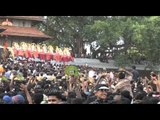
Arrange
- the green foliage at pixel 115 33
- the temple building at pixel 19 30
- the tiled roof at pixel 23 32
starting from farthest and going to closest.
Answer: the tiled roof at pixel 23 32 → the green foliage at pixel 115 33 → the temple building at pixel 19 30

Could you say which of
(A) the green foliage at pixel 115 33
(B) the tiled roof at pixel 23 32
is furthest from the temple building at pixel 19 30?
(A) the green foliage at pixel 115 33

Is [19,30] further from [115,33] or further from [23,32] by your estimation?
[115,33]

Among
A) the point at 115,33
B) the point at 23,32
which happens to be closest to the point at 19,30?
the point at 23,32

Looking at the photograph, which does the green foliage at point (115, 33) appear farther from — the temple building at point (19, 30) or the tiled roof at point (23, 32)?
the tiled roof at point (23, 32)

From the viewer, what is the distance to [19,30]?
66.7ft

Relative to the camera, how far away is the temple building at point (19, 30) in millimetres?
18627

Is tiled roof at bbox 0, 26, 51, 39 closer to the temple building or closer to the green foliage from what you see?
the temple building

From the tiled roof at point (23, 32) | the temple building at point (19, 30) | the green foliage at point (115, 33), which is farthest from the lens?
the tiled roof at point (23, 32)

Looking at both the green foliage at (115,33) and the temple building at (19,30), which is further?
the green foliage at (115,33)

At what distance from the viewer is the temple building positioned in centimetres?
1863
